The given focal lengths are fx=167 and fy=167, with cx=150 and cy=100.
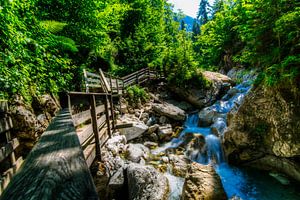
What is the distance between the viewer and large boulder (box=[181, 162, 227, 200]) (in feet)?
12.1

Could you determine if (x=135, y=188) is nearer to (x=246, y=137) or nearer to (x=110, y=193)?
(x=110, y=193)

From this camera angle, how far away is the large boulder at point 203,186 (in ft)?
12.1

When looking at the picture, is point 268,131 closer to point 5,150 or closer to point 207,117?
point 207,117

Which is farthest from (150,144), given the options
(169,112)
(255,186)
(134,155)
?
(255,186)

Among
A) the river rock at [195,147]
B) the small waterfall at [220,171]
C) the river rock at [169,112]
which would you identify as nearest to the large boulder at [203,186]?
the small waterfall at [220,171]

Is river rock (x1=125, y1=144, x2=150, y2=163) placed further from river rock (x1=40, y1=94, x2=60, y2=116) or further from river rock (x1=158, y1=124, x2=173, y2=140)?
river rock (x1=40, y1=94, x2=60, y2=116)

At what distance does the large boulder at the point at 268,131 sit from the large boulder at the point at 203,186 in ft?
8.45

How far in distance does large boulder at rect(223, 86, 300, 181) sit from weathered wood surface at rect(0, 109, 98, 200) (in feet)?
19.3

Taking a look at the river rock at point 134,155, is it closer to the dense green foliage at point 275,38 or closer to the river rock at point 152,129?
the river rock at point 152,129

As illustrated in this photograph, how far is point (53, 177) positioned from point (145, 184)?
13.0ft

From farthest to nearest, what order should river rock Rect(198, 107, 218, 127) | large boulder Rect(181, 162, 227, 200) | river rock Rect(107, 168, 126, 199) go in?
river rock Rect(198, 107, 218, 127), river rock Rect(107, 168, 126, 199), large boulder Rect(181, 162, 227, 200)

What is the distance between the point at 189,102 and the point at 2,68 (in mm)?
11285

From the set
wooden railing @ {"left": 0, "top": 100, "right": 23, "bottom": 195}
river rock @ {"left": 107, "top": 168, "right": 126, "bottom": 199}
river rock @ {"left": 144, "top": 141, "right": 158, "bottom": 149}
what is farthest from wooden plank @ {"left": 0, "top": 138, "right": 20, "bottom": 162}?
river rock @ {"left": 144, "top": 141, "right": 158, "bottom": 149}

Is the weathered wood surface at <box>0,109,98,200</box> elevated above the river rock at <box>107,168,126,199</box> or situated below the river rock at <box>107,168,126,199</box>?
above
